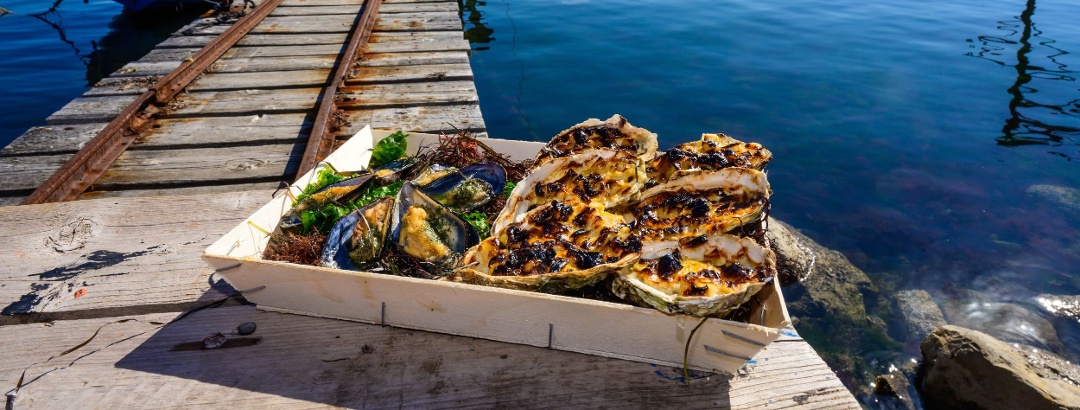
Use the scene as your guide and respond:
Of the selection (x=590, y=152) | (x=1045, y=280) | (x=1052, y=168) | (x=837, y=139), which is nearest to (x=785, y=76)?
(x=837, y=139)

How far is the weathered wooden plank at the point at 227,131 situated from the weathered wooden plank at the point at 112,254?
195 cm

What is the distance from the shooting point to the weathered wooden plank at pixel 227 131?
6.25 meters

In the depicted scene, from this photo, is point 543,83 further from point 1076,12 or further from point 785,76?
point 1076,12

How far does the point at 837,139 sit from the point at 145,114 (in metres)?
11.6

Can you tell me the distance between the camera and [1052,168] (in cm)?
1091

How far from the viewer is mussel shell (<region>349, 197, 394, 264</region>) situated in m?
3.56

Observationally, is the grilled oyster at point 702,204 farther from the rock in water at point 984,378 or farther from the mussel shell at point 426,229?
the rock in water at point 984,378

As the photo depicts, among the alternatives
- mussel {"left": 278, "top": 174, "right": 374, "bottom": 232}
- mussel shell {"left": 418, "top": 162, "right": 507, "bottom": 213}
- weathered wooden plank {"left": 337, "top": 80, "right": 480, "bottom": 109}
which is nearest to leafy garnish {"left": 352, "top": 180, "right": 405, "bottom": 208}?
mussel {"left": 278, "top": 174, "right": 374, "bottom": 232}

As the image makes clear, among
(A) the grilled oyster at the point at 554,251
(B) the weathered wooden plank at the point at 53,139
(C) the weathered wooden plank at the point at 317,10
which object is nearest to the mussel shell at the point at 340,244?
(A) the grilled oyster at the point at 554,251

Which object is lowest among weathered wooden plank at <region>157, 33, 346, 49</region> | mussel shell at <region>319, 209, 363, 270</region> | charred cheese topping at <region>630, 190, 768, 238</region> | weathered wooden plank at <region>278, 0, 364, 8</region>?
mussel shell at <region>319, 209, 363, 270</region>

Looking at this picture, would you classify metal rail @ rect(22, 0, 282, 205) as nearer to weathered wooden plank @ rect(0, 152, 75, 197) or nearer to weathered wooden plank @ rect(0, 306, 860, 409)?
weathered wooden plank @ rect(0, 152, 75, 197)

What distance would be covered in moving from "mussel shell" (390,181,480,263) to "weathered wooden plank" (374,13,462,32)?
7948 millimetres

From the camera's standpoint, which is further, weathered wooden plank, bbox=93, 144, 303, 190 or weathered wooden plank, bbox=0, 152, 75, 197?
weathered wooden plank, bbox=93, 144, 303, 190

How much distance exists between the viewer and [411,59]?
9266 millimetres
